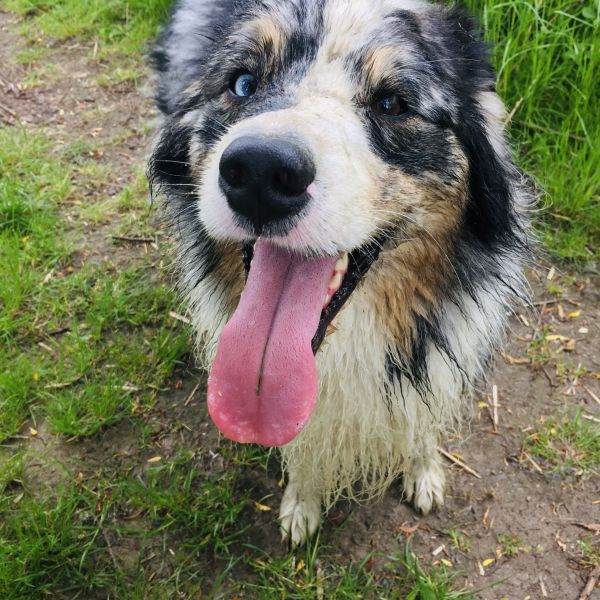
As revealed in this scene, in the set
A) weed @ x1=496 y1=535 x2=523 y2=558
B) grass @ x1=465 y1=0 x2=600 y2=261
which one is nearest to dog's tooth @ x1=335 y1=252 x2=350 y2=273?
weed @ x1=496 y1=535 x2=523 y2=558

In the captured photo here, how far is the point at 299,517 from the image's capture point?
234 centimetres

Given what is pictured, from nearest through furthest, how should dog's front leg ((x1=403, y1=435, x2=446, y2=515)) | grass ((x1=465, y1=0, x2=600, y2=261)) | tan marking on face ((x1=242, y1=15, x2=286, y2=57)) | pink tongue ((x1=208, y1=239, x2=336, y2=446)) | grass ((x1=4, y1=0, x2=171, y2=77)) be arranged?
pink tongue ((x1=208, y1=239, x2=336, y2=446)), tan marking on face ((x1=242, y1=15, x2=286, y2=57)), dog's front leg ((x1=403, y1=435, x2=446, y2=515)), grass ((x1=465, y1=0, x2=600, y2=261)), grass ((x1=4, y1=0, x2=171, y2=77))

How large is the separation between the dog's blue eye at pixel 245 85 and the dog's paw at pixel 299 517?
1.57 m

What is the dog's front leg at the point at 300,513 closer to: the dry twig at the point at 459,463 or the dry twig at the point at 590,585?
the dry twig at the point at 459,463

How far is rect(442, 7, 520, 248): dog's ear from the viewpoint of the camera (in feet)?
6.08

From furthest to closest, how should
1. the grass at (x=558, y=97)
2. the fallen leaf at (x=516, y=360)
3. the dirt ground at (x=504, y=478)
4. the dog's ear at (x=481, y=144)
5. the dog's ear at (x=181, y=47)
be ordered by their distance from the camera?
the grass at (x=558, y=97)
the fallen leaf at (x=516, y=360)
the dog's ear at (x=181, y=47)
the dirt ground at (x=504, y=478)
the dog's ear at (x=481, y=144)

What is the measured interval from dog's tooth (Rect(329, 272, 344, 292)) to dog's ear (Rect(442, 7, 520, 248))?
55 centimetres

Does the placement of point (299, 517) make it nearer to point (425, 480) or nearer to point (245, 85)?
point (425, 480)

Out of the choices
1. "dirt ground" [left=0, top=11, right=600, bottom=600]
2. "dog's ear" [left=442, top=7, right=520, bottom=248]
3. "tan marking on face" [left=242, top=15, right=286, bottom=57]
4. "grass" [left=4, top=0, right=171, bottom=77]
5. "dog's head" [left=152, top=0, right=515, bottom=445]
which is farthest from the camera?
"grass" [left=4, top=0, right=171, bottom=77]

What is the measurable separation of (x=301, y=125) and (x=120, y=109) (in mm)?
3357

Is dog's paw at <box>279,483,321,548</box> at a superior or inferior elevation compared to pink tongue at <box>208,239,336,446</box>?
inferior

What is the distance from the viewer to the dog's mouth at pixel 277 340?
1.62 metres

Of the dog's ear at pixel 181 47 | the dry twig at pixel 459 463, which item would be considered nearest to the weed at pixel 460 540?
the dry twig at pixel 459 463

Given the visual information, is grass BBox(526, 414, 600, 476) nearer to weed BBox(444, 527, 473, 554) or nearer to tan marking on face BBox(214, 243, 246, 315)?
weed BBox(444, 527, 473, 554)
